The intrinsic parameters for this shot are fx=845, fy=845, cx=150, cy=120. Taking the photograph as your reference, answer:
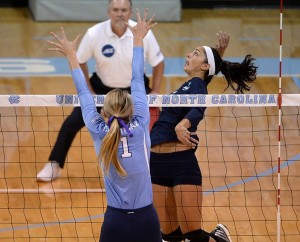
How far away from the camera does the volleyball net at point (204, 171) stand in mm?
8688

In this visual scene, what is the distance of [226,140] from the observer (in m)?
11.4

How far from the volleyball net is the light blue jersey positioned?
123 centimetres

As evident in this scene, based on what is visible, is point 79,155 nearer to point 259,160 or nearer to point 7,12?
point 259,160

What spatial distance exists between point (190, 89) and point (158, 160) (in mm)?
689

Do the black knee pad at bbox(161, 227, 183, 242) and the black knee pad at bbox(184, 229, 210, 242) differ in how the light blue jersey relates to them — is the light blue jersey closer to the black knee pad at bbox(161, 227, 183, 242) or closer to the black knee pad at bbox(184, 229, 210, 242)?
the black knee pad at bbox(184, 229, 210, 242)

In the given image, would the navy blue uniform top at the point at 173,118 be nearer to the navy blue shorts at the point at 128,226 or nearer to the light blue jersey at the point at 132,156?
the light blue jersey at the point at 132,156

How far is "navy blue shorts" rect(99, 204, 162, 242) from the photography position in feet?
19.9

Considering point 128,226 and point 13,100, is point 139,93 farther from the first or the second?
point 13,100

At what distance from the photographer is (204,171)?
10.5 meters

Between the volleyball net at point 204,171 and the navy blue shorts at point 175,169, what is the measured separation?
18.0 inches

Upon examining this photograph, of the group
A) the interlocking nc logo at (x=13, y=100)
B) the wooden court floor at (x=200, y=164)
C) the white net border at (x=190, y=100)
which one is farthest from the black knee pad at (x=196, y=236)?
the interlocking nc logo at (x=13, y=100)

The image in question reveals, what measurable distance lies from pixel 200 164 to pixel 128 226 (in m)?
4.69

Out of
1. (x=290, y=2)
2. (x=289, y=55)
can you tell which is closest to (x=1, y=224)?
(x=289, y=55)

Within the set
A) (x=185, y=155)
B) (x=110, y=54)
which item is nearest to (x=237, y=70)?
(x=185, y=155)
